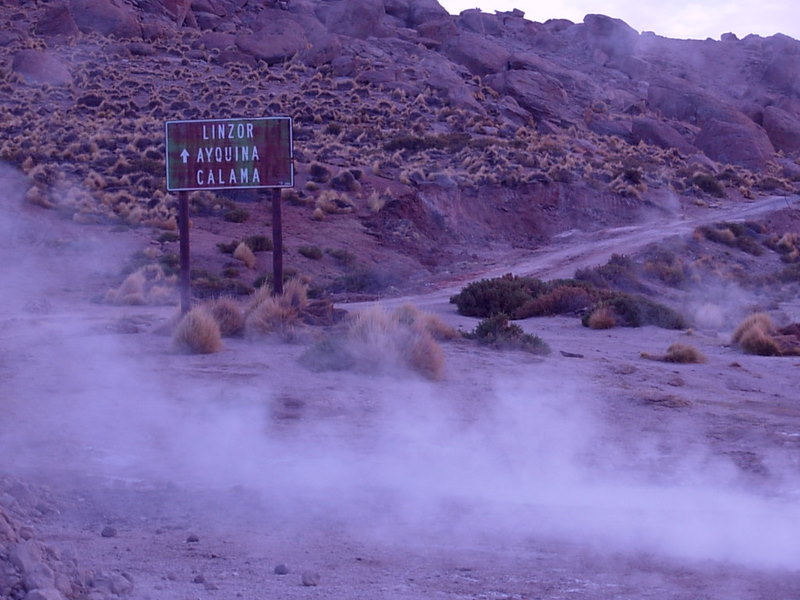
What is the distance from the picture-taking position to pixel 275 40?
71.9m

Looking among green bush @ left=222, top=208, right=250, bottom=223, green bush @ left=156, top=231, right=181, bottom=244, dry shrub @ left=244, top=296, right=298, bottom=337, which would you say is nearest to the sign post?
dry shrub @ left=244, top=296, right=298, bottom=337

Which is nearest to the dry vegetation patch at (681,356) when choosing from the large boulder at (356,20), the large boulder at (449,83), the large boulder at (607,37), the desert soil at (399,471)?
the desert soil at (399,471)

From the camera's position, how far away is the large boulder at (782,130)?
7850 centimetres

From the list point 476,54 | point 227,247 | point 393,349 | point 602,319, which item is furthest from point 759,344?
point 476,54

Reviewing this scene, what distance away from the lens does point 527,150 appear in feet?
174

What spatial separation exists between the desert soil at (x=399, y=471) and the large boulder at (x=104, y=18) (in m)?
59.3

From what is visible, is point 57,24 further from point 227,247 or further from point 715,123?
point 715,123

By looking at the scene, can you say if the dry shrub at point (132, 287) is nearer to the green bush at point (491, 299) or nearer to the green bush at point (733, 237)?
the green bush at point (491, 299)

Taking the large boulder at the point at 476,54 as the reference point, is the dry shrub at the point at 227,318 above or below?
below

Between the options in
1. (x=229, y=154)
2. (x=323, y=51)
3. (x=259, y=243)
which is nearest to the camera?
(x=229, y=154)

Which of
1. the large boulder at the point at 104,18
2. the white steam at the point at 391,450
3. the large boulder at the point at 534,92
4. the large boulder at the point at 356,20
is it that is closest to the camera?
the white steam at the point at 391,450

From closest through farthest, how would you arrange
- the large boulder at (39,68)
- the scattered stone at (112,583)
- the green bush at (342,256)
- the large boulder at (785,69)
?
1. the scattered stone at (112,583)
2. the green bush at (342,256)
3. the large boulder at (39,68)
4. the large boulder at (785,69)

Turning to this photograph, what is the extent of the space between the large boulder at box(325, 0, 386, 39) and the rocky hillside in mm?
139

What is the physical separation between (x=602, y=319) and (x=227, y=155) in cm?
867
